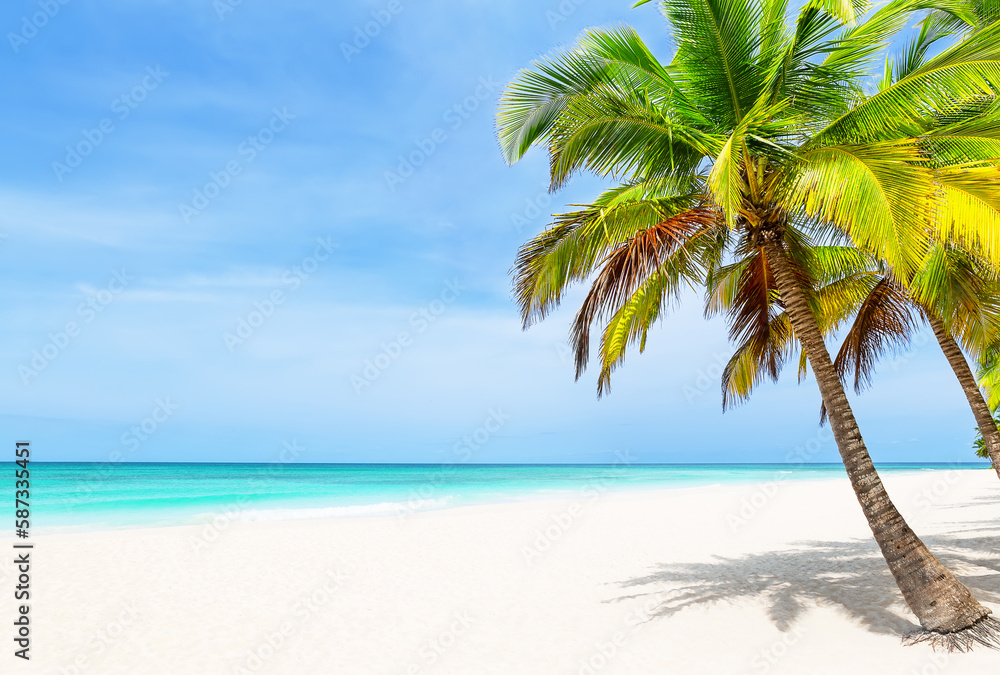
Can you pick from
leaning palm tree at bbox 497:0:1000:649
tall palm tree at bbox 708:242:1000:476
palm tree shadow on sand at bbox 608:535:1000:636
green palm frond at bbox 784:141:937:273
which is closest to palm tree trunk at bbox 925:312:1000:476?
tall palm tree at bbox 708:242:1000:476

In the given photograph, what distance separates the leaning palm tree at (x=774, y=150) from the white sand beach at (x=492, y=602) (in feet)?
4.21

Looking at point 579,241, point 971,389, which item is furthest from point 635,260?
point 971,389

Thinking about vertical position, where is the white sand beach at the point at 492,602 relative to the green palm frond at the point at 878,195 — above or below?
below

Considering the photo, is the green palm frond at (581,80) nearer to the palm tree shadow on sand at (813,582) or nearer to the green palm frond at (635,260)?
the green palm frond at (635,260)

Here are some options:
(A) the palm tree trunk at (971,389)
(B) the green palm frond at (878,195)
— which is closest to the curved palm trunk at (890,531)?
(B) the green palm frond at (878,195)

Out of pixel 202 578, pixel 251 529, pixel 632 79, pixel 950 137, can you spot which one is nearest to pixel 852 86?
pixel 950 137

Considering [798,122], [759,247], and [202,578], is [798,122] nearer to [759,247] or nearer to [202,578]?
[759,247]

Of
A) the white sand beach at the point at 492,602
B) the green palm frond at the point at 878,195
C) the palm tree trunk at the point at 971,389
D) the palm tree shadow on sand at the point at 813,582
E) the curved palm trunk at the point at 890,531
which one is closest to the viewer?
the green palm frond at the point at 878,195

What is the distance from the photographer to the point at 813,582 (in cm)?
698

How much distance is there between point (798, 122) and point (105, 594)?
31.8 ft

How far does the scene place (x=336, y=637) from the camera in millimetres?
5715

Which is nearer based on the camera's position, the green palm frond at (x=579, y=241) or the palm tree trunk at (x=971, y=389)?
the green palm frond at (x=579, y=241)

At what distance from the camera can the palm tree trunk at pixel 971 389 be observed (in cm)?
656

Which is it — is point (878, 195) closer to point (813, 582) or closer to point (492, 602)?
point (813, 582)
